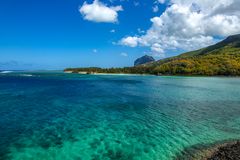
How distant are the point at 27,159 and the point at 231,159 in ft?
61.2

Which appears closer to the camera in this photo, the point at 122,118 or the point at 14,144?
the point at 14,144

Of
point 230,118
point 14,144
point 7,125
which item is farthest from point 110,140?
point 230,118

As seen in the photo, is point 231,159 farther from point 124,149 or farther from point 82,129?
point 82,129

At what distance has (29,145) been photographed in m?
22.6

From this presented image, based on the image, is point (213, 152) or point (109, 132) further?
point (109, 132)

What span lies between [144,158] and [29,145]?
1240 centimetres

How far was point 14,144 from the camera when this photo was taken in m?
22.9

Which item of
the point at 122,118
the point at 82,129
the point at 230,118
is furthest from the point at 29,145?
the point at 230,118

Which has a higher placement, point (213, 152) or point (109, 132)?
point (213, 152)

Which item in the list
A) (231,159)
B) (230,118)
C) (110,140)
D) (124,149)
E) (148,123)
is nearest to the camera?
(231,159)

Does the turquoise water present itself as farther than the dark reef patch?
Yes

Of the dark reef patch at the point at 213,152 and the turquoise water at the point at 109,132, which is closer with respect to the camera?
the dark reef patch at the point at 213,152

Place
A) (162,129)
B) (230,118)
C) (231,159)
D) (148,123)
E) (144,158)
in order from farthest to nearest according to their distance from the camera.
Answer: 1. (230,118)
2. (148,123)
3. (162,129)
4. (144,158)
5. (231,159)

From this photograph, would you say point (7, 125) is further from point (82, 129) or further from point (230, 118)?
point (230, 118)
